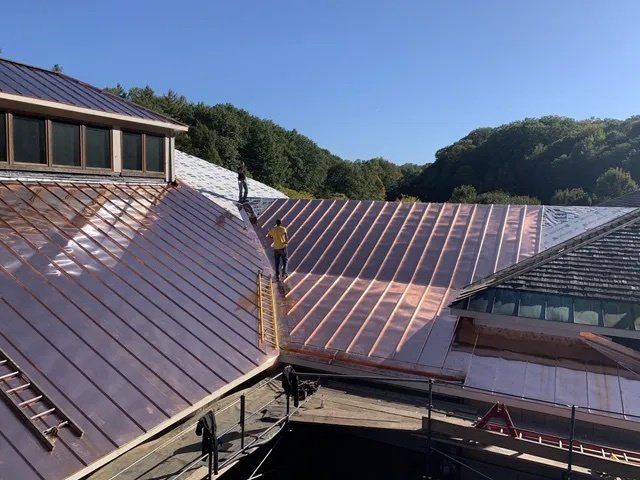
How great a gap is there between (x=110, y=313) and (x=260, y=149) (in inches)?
2172

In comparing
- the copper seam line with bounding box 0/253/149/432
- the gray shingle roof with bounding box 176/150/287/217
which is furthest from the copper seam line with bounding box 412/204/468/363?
the gray shingle roof with bounding box 176/150/287/217

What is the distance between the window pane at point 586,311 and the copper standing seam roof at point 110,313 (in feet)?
20.1

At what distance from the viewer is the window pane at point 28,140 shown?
38.6ft

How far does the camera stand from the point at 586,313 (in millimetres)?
9805

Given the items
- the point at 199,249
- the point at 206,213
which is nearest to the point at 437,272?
the point at 199,249

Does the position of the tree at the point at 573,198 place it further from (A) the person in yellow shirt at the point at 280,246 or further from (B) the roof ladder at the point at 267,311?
(B) the roof ladder at the point at 267,311

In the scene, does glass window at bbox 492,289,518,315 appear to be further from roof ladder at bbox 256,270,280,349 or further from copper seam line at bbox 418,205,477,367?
roof ladder at bbox 256,270,280,349

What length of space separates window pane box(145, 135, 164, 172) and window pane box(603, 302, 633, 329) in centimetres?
1303

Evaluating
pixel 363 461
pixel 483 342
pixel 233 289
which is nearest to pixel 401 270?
→ pixel 483 342

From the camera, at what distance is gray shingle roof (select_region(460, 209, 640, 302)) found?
10070mm

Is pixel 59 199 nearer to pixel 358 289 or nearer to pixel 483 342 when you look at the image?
pixel 358 289

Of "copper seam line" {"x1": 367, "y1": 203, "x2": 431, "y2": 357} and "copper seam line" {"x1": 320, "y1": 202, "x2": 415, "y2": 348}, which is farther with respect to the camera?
"copper seam line" {"x1": 320, "y1": 202, "x2": 415, "y2": 348}

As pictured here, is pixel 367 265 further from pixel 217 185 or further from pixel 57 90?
pixel 57 90

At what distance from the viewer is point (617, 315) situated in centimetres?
954
